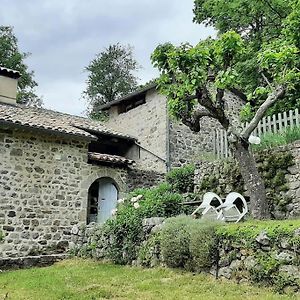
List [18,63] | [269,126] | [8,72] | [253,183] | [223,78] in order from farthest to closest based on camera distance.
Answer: [18,63] < [8,72] < [269,126] < [223,78] < [253,183]

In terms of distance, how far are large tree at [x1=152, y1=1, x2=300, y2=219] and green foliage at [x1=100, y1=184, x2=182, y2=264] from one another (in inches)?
79.3

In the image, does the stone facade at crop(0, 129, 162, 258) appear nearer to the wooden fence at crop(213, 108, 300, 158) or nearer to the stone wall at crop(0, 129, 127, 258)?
the stone wall at crop(0, 129, 127, 258)

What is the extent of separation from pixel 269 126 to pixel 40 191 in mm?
6720

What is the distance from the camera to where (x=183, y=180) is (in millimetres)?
13227

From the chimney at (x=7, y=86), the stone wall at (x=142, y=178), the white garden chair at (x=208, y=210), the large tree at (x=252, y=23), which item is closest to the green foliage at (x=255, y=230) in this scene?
the white garden chair at (x=208, y=210)

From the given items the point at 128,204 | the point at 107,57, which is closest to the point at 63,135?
the point at 128,204

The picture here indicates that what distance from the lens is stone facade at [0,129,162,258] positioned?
11.8 meters

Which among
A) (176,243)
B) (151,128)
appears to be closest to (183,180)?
(151,128)

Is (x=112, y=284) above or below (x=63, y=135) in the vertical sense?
below

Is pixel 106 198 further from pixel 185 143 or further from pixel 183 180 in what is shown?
pixel 185 143

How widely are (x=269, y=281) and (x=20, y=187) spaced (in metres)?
8.04

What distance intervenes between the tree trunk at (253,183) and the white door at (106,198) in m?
6.12

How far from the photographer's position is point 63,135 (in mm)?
12828

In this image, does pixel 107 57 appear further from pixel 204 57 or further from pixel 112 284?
pixel 112 284
